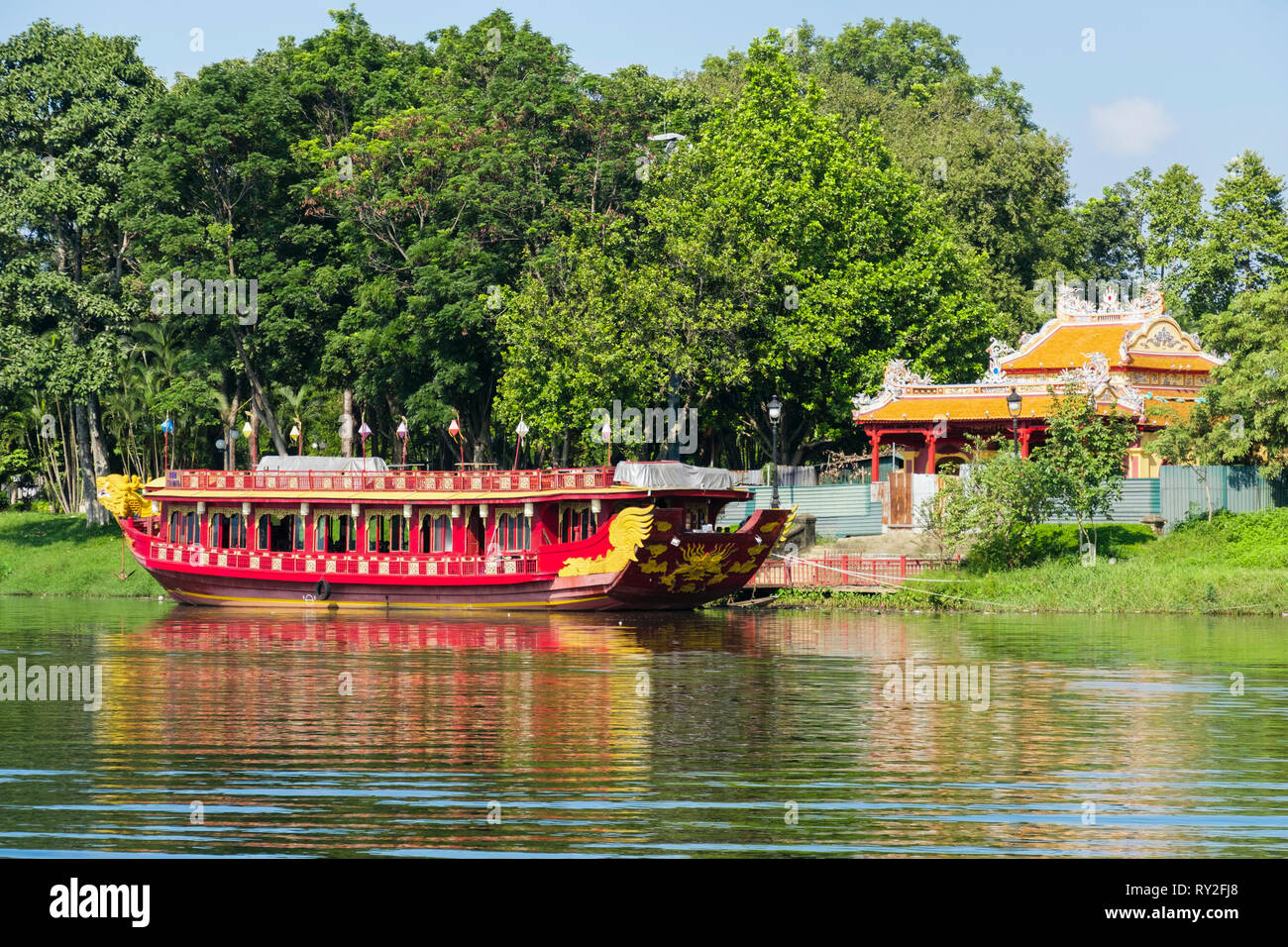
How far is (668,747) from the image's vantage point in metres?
21.0

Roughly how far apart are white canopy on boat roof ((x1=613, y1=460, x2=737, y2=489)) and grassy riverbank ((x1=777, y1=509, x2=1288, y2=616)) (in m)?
3.93

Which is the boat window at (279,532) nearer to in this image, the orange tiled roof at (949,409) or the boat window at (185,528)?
the boat window at (185,528)

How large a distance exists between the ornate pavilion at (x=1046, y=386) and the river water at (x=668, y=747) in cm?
1834

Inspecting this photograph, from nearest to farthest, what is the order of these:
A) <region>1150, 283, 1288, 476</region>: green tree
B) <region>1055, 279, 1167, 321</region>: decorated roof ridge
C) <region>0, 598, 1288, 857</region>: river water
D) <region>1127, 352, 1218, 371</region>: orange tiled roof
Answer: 1. <region>0, 598, 1288, 857</region>: river water
2. <region>1150, 283, 1288, 476</region>: green tree
3. <region>1127, 352, 1218, 371</region>: orange tiled roof
4. <region>1055, 279, 1167, 321</region>: decorated roof ridge

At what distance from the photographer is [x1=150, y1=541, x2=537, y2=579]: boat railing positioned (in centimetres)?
4731

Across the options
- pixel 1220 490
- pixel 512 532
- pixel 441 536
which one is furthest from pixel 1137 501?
pixel 441 536

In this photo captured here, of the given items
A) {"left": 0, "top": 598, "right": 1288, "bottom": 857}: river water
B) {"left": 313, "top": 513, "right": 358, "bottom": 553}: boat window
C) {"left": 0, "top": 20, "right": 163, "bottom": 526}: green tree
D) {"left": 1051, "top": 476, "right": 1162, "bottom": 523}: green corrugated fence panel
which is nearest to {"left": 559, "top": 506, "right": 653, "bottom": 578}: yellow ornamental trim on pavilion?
{"left": 0, "top": 598, "right": 1288, "bottom": 857}: river water

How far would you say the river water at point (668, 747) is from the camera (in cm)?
1574

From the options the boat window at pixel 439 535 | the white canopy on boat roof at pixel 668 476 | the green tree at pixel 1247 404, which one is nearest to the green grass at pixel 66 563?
the boat window at pixel 439 535

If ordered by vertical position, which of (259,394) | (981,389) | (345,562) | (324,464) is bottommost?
(345,562)

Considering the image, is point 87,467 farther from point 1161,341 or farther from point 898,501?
point 1161,341

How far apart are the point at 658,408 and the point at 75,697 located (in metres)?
34.2

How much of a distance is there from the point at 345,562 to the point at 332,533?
130 cm

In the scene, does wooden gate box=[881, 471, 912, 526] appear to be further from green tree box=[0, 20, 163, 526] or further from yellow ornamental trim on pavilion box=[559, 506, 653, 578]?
green tree box=[0, 20, 163, 526]
